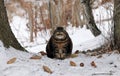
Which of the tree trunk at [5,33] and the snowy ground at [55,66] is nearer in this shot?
the snowy ground at [55,66]

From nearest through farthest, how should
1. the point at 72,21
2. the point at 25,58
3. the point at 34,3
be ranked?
1. the point at 25,58
2. the point at 34,3
3. the point at 72,21

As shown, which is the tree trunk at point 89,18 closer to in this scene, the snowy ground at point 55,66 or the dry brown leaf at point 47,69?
the snowy ground at point 55,66

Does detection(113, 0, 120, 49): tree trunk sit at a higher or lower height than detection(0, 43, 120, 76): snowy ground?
higher

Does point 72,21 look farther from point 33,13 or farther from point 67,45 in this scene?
point 67,45

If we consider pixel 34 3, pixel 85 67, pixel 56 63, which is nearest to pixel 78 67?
pixel 85 67

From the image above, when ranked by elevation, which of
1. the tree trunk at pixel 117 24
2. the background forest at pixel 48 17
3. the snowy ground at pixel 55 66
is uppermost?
the tree trunk at pixel 117 24

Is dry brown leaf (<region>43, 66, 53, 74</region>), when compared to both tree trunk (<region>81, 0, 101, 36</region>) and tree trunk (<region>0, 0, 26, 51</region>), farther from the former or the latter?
tree trunk (<region>81, 0, 101, 36</region>)

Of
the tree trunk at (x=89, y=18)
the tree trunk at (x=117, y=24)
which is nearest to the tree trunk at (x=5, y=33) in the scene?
the tree trunk at (x=117, y=24)

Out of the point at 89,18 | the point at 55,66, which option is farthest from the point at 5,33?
the point at 89,18

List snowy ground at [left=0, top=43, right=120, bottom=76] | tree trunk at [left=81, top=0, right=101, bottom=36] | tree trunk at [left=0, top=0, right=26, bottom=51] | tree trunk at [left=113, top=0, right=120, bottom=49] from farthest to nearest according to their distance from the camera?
1. tree trunk at [left=81, top=0, right=101, bottom=36]
2. tree trunk at [left=113, top=0, right=120, bottom=49]
3. tree trunk at [left=0, top=0, right=26, bottom=51]
4. snowy ground at [left=0, top=43, right=120, bottom=76]

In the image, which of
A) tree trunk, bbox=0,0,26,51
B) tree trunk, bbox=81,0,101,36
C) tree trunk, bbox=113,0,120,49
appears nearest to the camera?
tree trunk, bbox=0,0,26,51

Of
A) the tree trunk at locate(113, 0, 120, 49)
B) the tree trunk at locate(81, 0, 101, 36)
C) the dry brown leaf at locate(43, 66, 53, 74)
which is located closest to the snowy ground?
the dry brown leaf at locate(43, 66, 53, 74)

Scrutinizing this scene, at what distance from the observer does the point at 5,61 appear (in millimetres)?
4707

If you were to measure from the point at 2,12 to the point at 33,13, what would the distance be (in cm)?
1869
